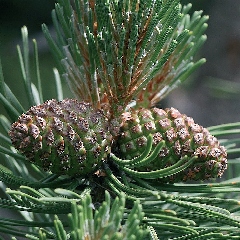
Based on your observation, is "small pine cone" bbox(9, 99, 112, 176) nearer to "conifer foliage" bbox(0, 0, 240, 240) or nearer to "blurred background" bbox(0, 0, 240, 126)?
"conifer foliage" bbox(0, 0, 240, 240)

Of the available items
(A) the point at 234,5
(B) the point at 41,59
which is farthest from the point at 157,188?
(A) the point at 234,5

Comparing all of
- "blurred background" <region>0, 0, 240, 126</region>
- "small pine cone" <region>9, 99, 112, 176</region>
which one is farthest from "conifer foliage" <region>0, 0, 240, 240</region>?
"blurred background" <region>0, 0, 240, 126</region>

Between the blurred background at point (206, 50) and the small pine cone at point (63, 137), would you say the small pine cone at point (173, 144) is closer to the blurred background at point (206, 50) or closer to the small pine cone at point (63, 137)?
the small pine cone at point (63, 137)

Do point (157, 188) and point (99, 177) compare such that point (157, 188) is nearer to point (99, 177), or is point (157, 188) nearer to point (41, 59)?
point (99, 177)

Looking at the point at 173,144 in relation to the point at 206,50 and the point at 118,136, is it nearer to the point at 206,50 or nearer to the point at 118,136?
the point at 118,136

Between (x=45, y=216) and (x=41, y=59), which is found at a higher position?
(x=41, y=59)

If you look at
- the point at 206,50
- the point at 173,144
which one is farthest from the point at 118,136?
the point at 206,50

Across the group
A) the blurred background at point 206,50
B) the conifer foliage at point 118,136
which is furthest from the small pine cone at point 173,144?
the blurred background at point 206,50
